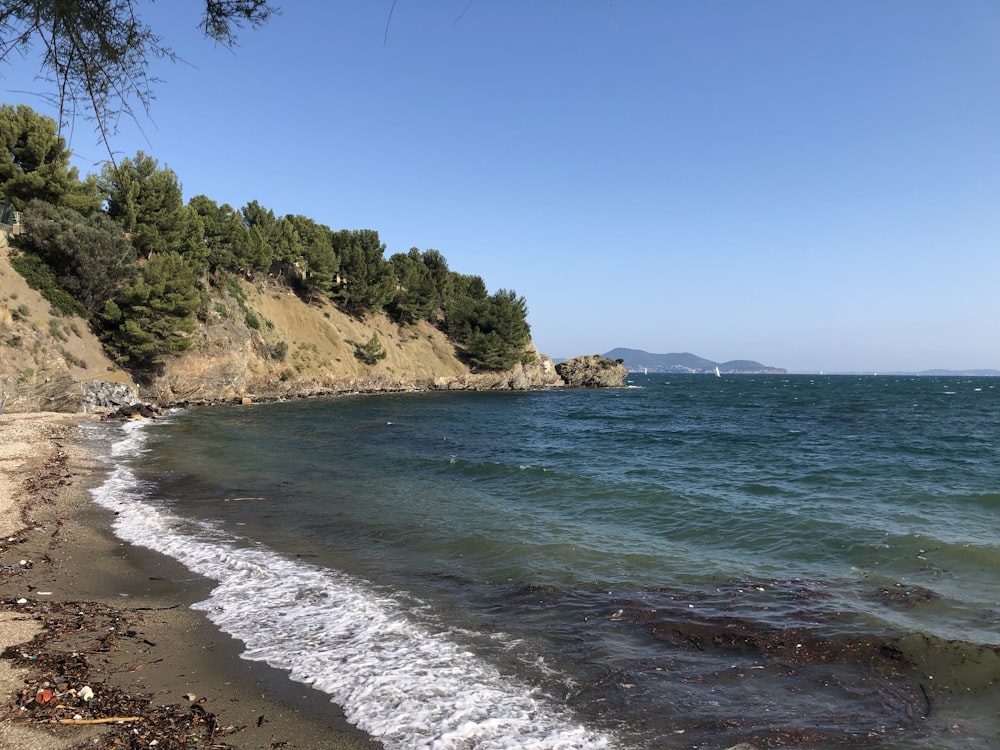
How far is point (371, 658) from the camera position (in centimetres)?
645

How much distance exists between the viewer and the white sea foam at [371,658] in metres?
5.10

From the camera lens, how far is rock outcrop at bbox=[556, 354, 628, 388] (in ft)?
307

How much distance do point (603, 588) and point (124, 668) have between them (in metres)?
6.55

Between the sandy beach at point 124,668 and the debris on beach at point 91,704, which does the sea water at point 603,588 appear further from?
the debris on beach at point 91,704

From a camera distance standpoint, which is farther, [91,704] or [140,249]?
[140,249]

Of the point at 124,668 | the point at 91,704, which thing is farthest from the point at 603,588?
the point at 91,704

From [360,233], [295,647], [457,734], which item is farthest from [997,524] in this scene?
[360,233]

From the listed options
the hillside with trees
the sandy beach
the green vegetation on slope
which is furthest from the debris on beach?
the green vegetation on slope

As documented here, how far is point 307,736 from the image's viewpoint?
4.91 m

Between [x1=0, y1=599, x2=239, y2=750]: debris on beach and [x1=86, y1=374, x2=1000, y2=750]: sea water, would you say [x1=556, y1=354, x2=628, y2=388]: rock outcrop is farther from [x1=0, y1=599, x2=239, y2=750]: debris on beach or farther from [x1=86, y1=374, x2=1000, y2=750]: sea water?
[x1=0, y1=599, x2=239, y2=750]: debris on beach

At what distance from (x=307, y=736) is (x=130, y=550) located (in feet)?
23.1

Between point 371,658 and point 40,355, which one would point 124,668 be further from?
point 40,355

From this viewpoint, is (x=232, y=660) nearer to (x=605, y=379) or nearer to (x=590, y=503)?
(x=590, y=503)

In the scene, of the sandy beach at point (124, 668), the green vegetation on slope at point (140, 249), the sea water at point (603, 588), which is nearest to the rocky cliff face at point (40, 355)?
the green vegetation on slope at point (140, 249)
